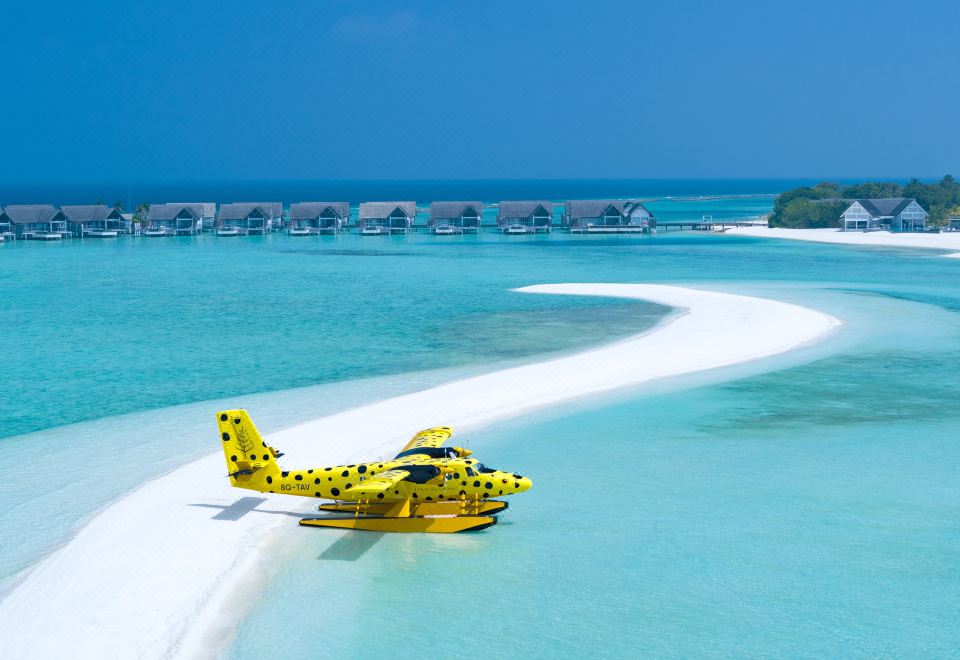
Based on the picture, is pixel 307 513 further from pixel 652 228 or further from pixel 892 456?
pixel 652 228

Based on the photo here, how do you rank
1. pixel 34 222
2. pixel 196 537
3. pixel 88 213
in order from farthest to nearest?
pixel 88 213 < pixel 34 222 < pixel 196 537

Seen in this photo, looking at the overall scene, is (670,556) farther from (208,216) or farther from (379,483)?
(208,216)

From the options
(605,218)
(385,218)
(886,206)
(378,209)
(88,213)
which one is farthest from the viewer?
(378,209)

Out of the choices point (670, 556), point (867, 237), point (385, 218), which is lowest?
point (670, 556)

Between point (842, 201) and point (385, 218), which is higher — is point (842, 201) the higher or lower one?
the higher one

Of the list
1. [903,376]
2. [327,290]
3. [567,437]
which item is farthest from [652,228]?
[567,437]

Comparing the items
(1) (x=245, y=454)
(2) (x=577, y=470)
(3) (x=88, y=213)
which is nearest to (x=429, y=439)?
(1) (x=245, y=454)
